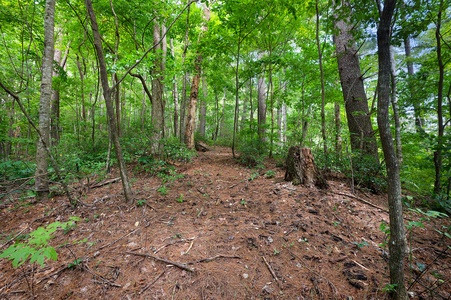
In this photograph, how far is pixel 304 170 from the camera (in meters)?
4.38

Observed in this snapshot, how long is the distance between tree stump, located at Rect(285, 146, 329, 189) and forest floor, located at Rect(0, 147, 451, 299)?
192 millimetres

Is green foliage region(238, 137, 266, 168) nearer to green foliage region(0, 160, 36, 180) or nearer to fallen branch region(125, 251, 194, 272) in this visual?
fallen branch region(125, 251, 194, 272)

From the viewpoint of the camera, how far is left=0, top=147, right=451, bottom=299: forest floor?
6.45ft

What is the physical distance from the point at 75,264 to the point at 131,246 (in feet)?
1.99

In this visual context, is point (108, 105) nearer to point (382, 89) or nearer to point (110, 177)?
point (110, 177)

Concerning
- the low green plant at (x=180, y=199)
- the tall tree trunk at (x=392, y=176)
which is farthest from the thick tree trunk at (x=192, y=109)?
the tall tree trunk at (x=392, y=176)

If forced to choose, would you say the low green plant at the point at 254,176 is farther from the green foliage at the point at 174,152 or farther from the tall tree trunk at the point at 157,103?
the tall tree trunk at the point at 157,103

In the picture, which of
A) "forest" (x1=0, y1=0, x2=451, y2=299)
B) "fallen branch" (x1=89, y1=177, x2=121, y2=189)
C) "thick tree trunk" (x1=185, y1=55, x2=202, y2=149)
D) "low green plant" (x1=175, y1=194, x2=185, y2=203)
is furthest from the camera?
"thick tree trunk" (x1=185, y1=55, x2=202, y2=149)

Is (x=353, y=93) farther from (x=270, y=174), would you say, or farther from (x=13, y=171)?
(x=13, y=171)

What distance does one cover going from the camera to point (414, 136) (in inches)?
159

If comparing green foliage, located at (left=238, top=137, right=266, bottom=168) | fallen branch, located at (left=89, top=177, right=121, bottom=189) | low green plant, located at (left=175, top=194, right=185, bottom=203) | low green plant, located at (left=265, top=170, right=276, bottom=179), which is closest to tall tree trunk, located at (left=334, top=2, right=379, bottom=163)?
low green plant, located at (left=265, top=170, right=276, bottom=179)

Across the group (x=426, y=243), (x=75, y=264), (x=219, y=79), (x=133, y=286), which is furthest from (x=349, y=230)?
(x=219, y=79)

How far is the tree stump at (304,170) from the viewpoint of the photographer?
4281mm

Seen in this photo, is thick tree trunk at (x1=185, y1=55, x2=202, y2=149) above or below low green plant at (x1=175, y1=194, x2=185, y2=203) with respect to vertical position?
above
